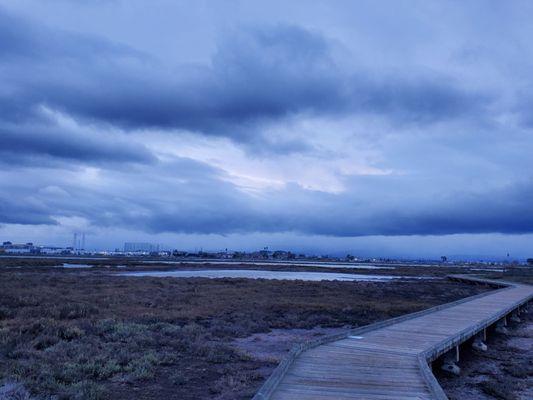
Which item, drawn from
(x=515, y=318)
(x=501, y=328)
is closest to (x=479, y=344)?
(x=501, y=328)

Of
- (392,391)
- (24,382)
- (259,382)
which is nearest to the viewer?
(392,391)

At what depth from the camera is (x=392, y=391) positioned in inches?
331

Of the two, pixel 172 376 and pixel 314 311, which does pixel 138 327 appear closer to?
pixel 172 376

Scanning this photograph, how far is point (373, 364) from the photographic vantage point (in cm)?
1038

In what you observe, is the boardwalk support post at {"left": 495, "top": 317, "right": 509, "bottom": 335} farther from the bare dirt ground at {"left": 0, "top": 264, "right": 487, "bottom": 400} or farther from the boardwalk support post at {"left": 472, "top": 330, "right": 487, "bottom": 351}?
the bare dirt ground at {"left": 0, "top": 264, "right": 487, "bottom": 400}

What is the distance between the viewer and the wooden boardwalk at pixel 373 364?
8.27 meters

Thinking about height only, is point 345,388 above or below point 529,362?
above

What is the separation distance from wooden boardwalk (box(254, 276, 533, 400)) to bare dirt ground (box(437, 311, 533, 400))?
0.96 meters

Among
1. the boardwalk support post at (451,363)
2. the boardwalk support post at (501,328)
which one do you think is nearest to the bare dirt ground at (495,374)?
the boardwalk support post at (451,363)

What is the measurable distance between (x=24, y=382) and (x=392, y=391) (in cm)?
782

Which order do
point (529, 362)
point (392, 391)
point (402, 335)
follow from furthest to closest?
point (529, 362) → point (402, 335) → point (392, 391)

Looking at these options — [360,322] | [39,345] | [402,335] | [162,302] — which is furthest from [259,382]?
[162,302]

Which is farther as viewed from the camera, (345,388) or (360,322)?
(360,322)

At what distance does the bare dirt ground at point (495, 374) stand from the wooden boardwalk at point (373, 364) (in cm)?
96
